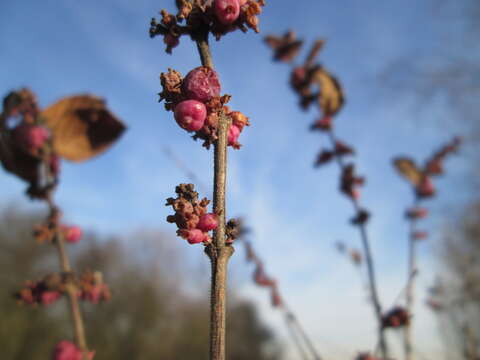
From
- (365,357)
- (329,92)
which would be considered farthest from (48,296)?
(329,92)

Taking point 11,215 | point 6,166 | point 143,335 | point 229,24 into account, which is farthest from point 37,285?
point 143,335

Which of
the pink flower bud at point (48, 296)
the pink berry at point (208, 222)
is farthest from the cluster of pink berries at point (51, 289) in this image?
the pink berry at point (208, 222)

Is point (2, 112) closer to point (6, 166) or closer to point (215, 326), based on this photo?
point (6, 166)

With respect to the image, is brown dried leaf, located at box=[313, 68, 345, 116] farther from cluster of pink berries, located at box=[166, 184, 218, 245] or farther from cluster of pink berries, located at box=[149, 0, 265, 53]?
cluster of pink berries, located at box=[166, 184, 218, 245]

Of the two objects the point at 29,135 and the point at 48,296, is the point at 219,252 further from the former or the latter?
the point at 29,135

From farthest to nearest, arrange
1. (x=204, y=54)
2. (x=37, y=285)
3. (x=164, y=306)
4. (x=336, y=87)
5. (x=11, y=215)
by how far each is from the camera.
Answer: (x=164, y=306)
(x=11, y=215)
(x=336, y=87)
(x=37, y=285)
(x=204, y=54)

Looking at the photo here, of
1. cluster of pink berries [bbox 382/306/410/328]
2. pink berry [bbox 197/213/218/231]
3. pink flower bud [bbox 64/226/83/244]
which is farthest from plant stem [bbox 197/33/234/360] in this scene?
cluster of pink berries [bbox 382/306/410/328]

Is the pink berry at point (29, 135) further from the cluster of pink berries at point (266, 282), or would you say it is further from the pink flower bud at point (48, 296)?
the cluster of pink berries at point (266, 282)
